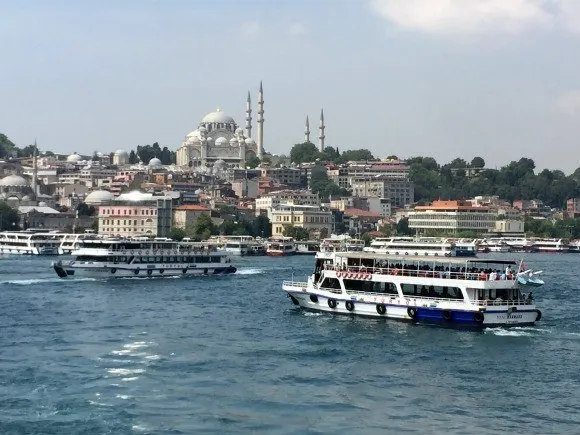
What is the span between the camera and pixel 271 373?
71.7ft

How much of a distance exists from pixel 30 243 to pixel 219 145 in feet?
213

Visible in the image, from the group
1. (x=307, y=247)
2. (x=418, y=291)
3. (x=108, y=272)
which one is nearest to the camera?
(x=418, y=291)

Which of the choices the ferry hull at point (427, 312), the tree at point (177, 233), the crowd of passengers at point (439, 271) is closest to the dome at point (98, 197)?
the tree at point (177, 233)

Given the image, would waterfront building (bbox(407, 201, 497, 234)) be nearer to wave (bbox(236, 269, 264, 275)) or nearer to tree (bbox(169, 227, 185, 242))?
tree (bbox(169, 227, 185, 242))

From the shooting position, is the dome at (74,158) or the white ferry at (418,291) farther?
the dome at (74,158)

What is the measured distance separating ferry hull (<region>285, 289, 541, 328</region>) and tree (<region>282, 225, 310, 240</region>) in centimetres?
6318

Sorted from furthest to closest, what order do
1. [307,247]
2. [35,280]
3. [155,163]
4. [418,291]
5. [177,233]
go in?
1. [155,163]
2. [307,247]
3. [177,233]
4. [35,280]
5. [418,291]

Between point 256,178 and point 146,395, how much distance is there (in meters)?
110

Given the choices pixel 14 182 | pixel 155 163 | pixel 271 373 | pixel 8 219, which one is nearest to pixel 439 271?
pixel 271 373

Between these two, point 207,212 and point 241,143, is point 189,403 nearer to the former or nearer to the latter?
point 207,212

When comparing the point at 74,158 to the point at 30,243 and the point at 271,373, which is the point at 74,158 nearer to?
the point at 30,243

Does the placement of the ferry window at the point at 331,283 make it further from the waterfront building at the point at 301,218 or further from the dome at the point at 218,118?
the dome at the point at 218,118

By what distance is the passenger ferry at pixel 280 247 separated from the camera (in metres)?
83.9

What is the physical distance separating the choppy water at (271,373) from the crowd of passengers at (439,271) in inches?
57.3
